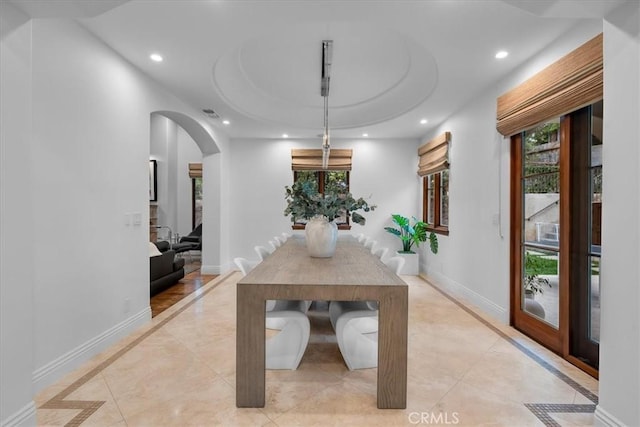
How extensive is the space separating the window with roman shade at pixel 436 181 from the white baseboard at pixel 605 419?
10.8 ft

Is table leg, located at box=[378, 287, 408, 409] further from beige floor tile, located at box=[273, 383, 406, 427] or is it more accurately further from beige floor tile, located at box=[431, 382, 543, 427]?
beige floor tile, located at box=[431, 382, 543, 427]

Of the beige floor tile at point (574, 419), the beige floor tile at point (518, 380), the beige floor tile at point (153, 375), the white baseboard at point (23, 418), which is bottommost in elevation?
the beige floor tile at point (574, 419)

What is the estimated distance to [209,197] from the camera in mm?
5738

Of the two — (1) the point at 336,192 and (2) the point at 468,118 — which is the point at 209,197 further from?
(2) the point at 468,118

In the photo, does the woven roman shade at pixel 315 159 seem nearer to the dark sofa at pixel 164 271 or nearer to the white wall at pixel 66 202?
the dark sofa at pixel 164 271

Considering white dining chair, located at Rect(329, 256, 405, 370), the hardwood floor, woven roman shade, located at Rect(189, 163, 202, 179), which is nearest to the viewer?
white dining chair, located at Rect(329, 256, 405, 370)

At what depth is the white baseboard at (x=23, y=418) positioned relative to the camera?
1.54m

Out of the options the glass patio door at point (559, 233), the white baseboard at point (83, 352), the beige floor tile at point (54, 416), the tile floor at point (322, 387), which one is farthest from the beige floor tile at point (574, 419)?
the white baseboard at point (83, 352)

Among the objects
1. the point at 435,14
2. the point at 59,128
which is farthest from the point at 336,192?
the point at 59,128

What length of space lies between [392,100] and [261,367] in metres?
3.95

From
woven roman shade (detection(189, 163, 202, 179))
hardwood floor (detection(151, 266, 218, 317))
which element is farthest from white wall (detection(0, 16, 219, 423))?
woven roman shade (detection(189, 163, 202, 179))

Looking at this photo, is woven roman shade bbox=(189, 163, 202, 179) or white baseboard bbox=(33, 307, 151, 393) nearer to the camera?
white baseboard bbox=(33, 307, 151, 393)

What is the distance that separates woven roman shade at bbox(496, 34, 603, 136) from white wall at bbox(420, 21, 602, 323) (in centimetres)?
15

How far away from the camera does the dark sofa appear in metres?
4.25
